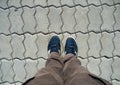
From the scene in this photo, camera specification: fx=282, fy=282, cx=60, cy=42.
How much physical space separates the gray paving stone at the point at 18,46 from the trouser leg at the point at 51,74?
0.78 ft

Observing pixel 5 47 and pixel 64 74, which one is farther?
pixel 5 47

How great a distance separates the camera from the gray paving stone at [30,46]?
1.71 metres

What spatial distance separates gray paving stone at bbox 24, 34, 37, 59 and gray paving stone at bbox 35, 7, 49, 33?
0.07 meters

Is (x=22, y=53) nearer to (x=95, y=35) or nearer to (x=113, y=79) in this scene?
(x=95, y=35)

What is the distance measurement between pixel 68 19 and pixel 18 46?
13.6 inches

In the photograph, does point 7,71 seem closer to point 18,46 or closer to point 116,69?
point 18,46

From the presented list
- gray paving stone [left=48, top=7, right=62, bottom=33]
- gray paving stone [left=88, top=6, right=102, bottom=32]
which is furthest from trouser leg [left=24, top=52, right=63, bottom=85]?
gray paving stone [left=88, top=6, right=102, bottom=32]

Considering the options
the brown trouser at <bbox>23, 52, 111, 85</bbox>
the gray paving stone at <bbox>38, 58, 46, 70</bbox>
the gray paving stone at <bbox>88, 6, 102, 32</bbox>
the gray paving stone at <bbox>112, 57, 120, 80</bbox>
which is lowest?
the gray paving stone at <bbox>112, 57, 120, 80</bbox>

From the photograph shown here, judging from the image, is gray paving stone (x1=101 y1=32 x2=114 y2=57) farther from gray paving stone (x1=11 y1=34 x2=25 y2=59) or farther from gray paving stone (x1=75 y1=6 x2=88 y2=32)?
gray paving stone (x1=11 y1=34 x2=25 y2=59)

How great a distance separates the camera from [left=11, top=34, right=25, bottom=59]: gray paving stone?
67.4 inches

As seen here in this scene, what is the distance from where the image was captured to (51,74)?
1348 millimetres

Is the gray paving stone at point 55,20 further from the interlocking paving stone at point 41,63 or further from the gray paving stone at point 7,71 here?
the gray paving stone at point 7,71

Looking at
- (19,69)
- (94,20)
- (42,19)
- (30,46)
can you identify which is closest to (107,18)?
(94,20)

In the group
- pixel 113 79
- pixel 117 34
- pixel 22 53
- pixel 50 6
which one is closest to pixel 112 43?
pixel 117 34
